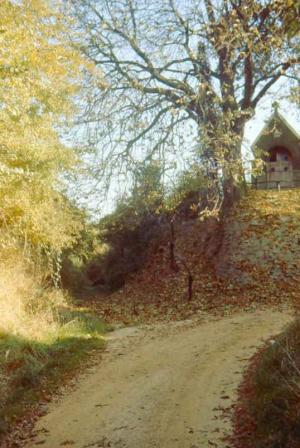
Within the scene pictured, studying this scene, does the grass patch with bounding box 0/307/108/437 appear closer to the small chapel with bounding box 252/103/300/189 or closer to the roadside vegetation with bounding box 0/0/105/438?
the roadside vegetation with bounding box 0/0/105/438

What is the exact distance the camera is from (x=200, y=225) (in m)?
21.4

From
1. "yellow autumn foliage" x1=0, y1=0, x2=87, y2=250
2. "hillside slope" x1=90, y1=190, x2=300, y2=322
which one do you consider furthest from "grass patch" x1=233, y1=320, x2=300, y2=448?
"hillside slope" x1=90, y1=190, x2=300, y2=322

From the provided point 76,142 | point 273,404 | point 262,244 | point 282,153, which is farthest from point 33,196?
point 282,153

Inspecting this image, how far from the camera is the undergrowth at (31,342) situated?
7594 mm

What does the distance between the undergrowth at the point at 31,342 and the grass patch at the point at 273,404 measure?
3.45 m

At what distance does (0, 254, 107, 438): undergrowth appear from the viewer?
7.59 metres

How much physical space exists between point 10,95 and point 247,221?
12494 millimetres

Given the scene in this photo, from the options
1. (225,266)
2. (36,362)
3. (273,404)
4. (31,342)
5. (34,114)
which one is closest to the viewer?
(273,404)

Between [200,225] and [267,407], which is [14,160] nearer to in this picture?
[267,407]

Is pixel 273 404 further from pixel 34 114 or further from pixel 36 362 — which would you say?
pixel 34 114

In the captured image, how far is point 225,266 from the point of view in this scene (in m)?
17.2

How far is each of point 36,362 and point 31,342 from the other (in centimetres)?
78

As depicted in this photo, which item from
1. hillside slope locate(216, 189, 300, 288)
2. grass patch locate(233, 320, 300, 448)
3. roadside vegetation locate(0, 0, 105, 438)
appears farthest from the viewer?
hillside slope locate(216, 189, 300, 288)

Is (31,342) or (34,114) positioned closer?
(31,342)
